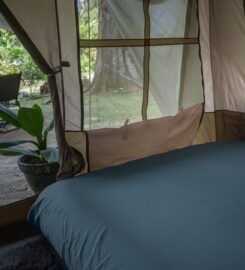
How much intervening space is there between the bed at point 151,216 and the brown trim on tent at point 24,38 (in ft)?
2.05

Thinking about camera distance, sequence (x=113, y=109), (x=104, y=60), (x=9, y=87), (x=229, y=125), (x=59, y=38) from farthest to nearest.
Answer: (x=9, y=87) → (x=229, y=125) → (x=113, y=109) → (x=104, y=60) → (x=59, y=38)

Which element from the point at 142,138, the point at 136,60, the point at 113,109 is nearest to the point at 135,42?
the point at 136,60

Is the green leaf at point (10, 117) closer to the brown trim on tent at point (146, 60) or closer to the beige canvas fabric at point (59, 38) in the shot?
the beige canvas fabric at point (59, 38)

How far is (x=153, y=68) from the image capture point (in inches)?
81.7

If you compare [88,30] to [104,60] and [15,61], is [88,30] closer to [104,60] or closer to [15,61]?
[104,60]

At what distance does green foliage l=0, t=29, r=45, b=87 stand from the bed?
2416 mm

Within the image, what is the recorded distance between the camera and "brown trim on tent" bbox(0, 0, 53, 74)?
1.45m

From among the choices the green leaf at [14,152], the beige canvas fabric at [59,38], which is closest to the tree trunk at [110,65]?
the beige canvas fabric at [59,38]

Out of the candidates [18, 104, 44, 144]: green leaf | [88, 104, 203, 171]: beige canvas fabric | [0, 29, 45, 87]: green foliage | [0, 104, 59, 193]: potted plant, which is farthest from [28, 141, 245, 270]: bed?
[0, 29, 45, 87]: green foliage

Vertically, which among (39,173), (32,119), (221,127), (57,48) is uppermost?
(57,48)

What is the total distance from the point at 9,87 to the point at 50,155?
75.0 inches

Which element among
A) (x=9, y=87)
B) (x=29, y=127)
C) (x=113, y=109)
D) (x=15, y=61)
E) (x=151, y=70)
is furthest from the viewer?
(x=15, y=61)

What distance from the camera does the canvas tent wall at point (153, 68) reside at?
1648 millimetres

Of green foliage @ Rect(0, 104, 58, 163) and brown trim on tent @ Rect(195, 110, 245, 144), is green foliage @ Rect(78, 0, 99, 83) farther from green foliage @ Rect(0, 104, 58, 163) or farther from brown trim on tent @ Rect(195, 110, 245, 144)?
brown trim on tent @ Rect(195, 110, 245, 144)
